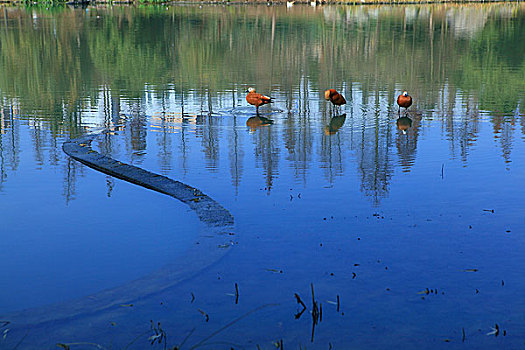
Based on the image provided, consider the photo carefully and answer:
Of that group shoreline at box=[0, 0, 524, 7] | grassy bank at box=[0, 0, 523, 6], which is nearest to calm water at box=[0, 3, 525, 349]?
shoreline at box=[0, 0, 524, 7]

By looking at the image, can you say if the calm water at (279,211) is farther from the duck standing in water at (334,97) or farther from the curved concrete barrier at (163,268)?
the duck standing in water at (334,97)

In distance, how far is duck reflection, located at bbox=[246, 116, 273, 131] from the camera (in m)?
15.6

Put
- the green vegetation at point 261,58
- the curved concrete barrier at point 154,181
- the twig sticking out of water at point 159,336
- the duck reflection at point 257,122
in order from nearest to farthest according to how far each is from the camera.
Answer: the twig sticking out of water at point 159,336 → the curved concrete barrier at point 154,181 → the duck reflection at point 257,122 → the green vegetation at point 261,58

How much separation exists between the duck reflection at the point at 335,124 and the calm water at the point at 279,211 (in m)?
0.07

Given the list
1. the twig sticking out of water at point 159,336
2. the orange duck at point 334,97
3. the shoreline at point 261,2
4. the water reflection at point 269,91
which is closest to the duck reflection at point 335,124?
the water reflection at point 269,91

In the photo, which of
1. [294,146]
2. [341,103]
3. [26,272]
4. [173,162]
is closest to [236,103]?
[341,103]

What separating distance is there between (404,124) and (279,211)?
24.3ft

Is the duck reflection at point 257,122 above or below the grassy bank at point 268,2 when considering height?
below

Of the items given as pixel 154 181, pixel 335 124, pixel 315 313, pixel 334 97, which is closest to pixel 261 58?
pixel 334 97

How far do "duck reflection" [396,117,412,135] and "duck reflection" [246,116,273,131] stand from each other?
3.18m

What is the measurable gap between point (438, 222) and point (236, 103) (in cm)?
1074

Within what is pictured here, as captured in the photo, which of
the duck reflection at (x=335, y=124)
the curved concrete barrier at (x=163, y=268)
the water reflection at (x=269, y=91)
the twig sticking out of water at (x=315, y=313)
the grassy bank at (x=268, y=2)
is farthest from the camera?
the grassy bank at (x=268, y=2)

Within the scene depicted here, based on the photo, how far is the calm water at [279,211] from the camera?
242 inches

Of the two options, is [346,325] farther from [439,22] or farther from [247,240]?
[439,22]
